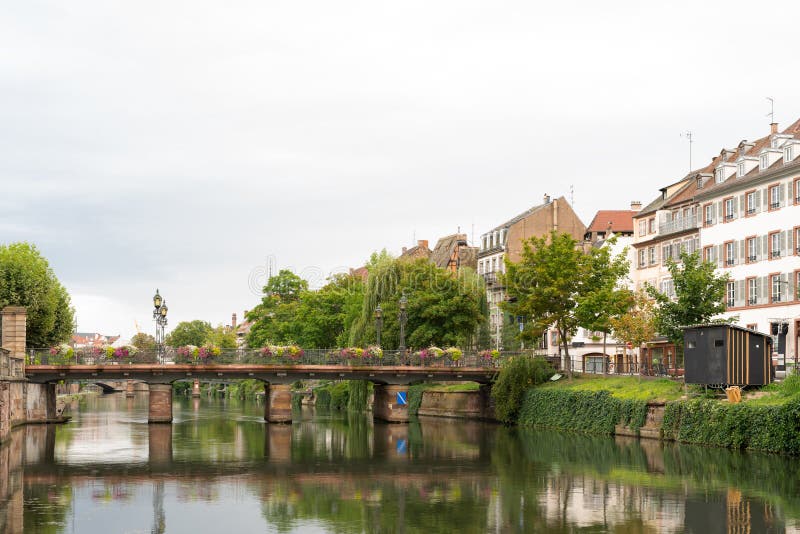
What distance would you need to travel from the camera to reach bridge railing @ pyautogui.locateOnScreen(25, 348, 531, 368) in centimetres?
6216

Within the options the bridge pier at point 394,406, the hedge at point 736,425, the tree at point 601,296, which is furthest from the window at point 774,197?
the bridge pier at point 394,406

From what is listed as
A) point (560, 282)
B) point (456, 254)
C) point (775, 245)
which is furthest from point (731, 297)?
point (456, 254)

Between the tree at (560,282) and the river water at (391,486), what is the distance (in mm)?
13655

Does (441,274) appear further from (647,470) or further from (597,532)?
(597,532)

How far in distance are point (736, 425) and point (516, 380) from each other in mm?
23915

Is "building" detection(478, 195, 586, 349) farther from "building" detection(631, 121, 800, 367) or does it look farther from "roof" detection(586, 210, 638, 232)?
"building" detection(631, 121, 800, 367)

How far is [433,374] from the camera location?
2650 inches

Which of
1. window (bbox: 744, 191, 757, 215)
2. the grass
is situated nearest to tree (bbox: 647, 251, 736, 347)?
the grass

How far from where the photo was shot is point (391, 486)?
30.2m

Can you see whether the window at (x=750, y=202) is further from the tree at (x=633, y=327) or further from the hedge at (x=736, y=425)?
the hedge at (x=736, y=425)

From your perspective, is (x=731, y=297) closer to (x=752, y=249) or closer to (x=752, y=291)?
(x=752, y=291)

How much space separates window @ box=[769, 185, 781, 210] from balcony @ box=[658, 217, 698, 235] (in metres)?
9.43

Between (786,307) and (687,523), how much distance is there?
4306 cm

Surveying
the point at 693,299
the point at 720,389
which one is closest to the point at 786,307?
the point at 693,299
